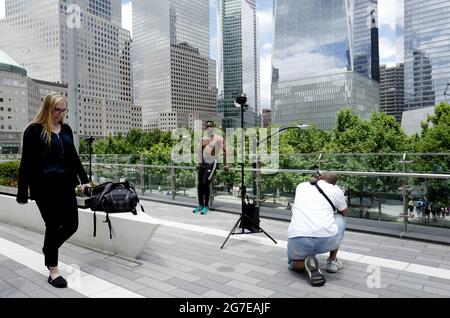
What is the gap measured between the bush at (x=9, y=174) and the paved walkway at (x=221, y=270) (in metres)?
2.49

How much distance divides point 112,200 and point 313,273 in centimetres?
255

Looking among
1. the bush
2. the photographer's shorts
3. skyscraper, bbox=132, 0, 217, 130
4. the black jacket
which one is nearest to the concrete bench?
the black jacket

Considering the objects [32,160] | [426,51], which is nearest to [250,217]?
[32,160]

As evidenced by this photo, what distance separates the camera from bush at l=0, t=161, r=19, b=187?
7.98 metres

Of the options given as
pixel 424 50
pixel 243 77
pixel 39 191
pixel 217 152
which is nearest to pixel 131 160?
pixel 217 152

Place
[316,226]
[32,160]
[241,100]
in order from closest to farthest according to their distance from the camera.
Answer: [32,160] → [316,226] → [241,100]

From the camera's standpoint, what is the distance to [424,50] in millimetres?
151625

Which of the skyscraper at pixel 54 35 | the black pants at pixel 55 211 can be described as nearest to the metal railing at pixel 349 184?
the skyscraper at pixel 54 35

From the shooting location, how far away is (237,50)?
143625mm

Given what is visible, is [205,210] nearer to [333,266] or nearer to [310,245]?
[333,266]

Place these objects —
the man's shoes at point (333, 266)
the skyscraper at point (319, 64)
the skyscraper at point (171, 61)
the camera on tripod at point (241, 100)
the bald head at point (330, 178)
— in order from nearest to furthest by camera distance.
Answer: the man's shoes at point (333, 266) < the bald head at point (330, 178) < the camera on tripod at point (241, 100) < the skyscraper at point (319, 64) < the skyscraper at point (171, 61)

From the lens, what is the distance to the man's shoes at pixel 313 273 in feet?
11.9

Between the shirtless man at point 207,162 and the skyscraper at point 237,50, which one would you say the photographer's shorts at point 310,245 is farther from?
the skyscraper at point 237,50
